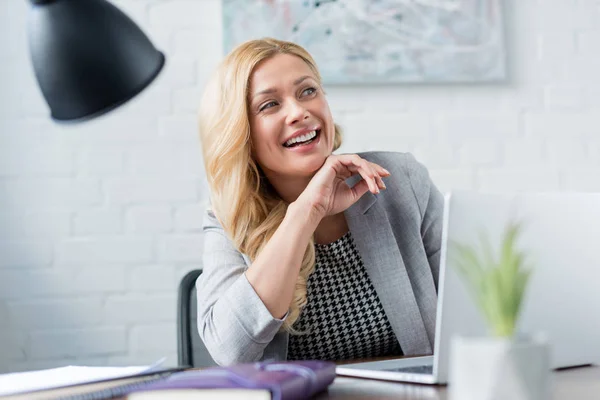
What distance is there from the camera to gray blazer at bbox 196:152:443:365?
132 centimetres

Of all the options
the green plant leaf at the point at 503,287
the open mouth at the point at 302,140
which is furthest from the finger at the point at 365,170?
the green plant leaf at the point at 503,287

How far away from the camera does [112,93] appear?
96cm

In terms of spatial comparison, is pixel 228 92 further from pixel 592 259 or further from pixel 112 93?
pixel 592 259

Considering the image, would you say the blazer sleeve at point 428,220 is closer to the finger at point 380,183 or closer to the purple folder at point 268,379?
the finger at point 380,183

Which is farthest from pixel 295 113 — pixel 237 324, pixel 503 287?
pixel 503 287

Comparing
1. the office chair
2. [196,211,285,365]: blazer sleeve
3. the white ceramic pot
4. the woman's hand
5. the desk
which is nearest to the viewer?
the white ceramic pot

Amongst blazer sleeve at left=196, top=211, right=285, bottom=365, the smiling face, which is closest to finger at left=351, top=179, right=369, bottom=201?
the smiling face

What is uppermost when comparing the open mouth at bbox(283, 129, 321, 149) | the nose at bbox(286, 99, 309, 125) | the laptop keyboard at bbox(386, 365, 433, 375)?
the nose at bbox(286, 99, 309, 125)

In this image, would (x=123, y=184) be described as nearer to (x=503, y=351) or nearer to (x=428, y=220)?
(x=428, y=220)

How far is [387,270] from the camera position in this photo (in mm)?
1587

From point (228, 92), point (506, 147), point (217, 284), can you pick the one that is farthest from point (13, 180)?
point (506, 147)

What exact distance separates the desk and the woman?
0.51m

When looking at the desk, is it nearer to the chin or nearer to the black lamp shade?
the black lamp shade

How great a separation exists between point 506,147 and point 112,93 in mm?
1709
